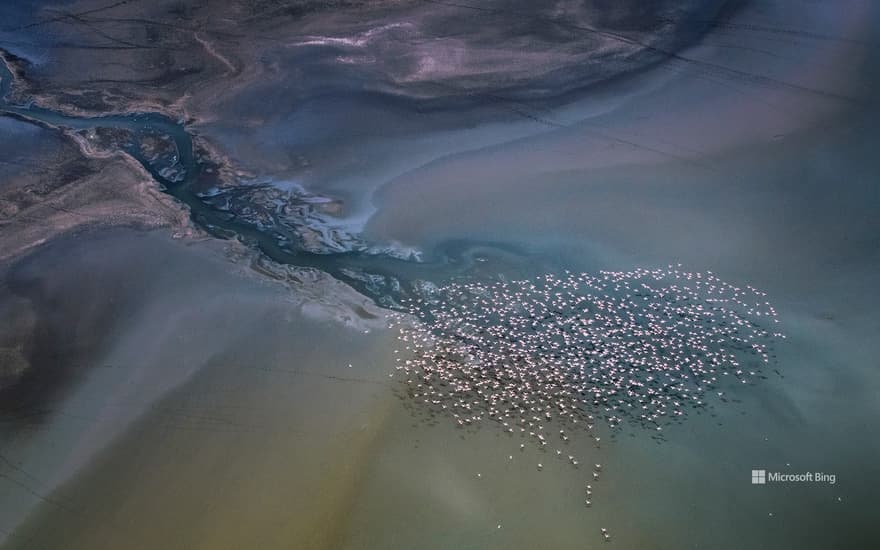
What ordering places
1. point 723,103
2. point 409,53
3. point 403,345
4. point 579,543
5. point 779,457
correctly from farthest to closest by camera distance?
point 409,53
point 723,103
point 403,345
point 779,457
point 579,543

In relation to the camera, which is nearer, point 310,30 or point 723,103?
point 723,103

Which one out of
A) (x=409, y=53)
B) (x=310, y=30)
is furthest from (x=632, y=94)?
(x=310, y=30)

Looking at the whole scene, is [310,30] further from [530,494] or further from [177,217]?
[530,494]

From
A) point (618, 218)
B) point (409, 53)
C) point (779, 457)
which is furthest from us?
point (409, 53)

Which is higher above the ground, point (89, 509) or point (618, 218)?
point (618, 218)
